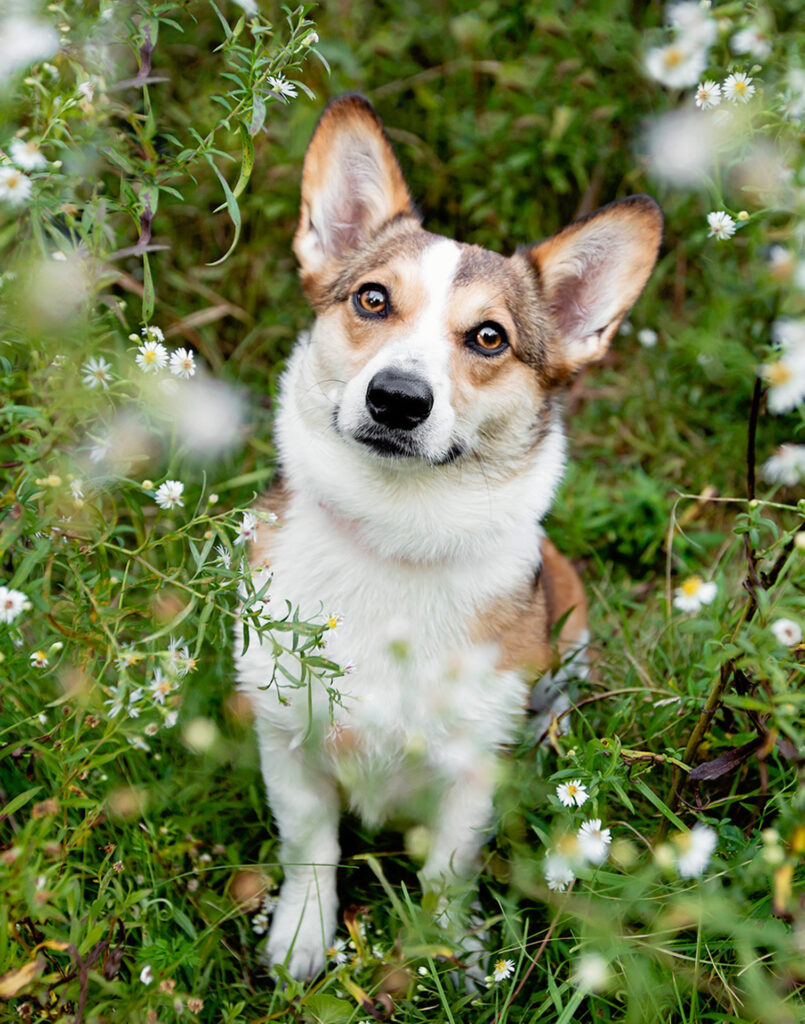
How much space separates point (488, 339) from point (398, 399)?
0.53 m

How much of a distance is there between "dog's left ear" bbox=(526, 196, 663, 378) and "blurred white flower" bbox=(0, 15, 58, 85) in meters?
1.67

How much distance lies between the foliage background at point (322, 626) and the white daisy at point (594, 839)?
60 mm

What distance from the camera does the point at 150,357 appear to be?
2062 mm

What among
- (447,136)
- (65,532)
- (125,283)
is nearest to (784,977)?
(65,532)

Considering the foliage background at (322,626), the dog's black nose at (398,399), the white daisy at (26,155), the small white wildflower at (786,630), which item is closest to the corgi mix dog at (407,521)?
the dog's black nose at (398,399)

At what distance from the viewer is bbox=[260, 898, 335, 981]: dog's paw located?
2.77 metres

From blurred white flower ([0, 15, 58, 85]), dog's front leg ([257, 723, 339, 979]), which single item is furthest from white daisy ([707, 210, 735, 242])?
dog's front leg ([257, 723, 339, 979])

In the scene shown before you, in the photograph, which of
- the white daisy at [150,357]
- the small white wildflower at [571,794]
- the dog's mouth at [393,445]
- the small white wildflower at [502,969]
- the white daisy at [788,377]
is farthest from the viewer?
the dog's mouth at [393,445]

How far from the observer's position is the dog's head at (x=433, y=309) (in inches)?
99.0

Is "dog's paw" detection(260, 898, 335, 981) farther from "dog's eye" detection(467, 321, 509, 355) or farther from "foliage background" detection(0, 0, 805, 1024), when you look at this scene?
"dog's eye" detection(467, 321, 509, 355)

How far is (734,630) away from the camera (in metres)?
2.07

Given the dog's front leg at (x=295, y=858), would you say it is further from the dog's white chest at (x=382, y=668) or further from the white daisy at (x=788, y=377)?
the white daisy at (x=788, y=377)

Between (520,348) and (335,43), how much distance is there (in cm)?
217

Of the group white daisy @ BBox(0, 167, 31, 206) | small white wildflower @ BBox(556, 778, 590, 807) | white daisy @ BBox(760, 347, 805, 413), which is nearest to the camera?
white daisy @ BBox(760, 347, 805, 413)
